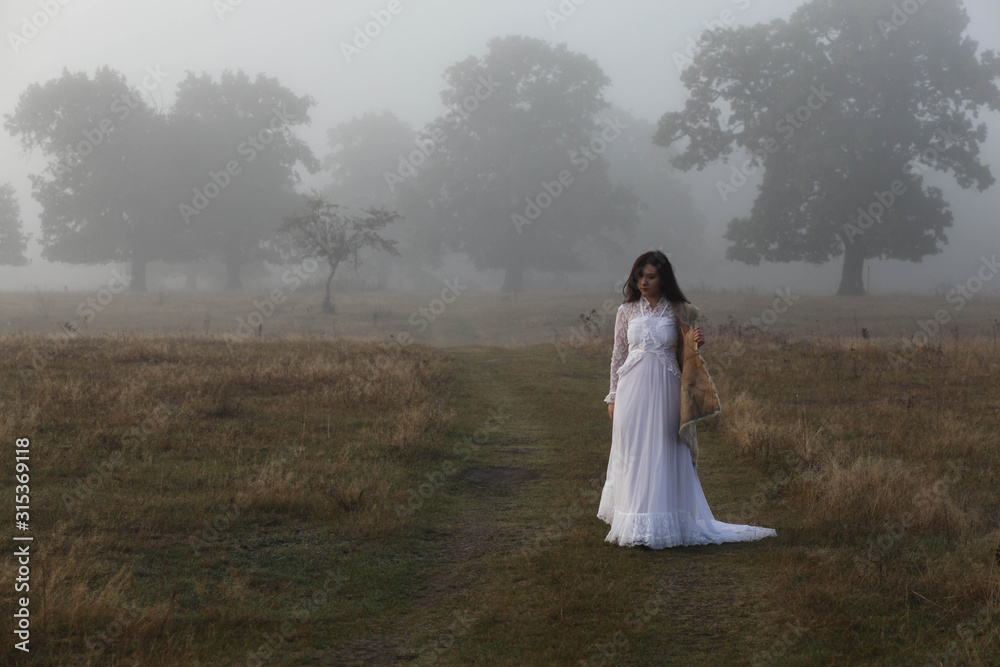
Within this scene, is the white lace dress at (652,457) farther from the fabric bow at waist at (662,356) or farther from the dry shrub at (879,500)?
the dry shrub at (879,500)

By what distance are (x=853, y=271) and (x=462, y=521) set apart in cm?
3982

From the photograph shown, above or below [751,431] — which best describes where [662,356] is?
above

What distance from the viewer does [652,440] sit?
7.16 metres

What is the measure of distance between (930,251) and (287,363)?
116ft


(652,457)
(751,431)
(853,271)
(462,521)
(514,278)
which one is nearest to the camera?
(652,457)

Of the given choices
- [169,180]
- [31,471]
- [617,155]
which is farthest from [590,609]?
[617,155]

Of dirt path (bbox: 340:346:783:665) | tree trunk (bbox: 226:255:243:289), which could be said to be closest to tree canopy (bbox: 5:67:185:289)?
tree trunk (bbox: 226:255:243:289)

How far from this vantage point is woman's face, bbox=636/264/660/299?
7367 mm

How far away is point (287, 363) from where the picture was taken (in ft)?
55.3

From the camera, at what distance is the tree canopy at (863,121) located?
39688 millimetres

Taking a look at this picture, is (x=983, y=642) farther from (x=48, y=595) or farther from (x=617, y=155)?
(x=617, y=155)

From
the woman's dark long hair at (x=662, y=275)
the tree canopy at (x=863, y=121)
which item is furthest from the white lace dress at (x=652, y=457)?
A: the tree canopy at (x=863, y=121)

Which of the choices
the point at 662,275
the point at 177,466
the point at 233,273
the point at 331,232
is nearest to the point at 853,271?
the point at 331,232

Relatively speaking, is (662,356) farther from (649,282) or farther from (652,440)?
(652,440)
